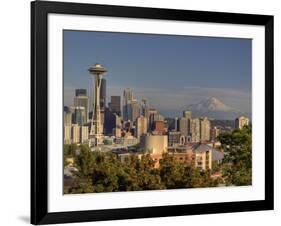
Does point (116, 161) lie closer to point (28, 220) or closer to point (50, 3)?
point (28, 220)

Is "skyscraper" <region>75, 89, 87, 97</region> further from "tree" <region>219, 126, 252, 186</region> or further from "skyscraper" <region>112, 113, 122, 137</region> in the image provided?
"tree" <region>219, 126, 252, 186</region>

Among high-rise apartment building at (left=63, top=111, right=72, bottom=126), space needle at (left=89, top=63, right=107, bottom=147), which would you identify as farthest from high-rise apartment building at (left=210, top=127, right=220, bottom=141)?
high-rise apartment building at (left=63, top=111, right=72, bottom=126)

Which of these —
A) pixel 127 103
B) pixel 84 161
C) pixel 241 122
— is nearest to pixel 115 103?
pixel 127 103

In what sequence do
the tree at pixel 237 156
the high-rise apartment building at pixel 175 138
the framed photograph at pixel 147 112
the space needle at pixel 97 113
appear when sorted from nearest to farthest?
1. the framed photograph at pixel 147 112
2. the space needle at pixel 97 113
3. the high-rise apartment building at pixel 175 138
4. the tree at pixel 237 156

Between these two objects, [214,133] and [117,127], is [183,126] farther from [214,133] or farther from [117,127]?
[117,127]

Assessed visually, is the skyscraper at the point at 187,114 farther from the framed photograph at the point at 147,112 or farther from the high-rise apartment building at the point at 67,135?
the high-rise apartment building at the point at 67,135

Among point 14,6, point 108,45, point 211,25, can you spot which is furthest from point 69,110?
point 211,25

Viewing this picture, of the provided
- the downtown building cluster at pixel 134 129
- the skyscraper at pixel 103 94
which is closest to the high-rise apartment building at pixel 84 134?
the downtown building cluster at pixel 134 129
